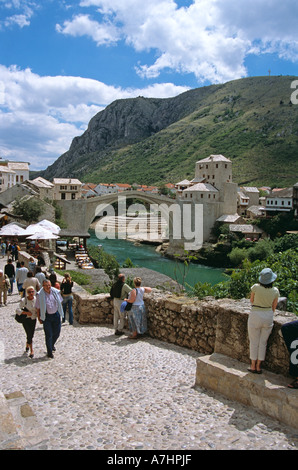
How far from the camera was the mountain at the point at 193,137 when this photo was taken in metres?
66.4

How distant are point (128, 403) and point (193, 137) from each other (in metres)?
91.9

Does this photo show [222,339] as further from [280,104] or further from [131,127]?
[131,127]

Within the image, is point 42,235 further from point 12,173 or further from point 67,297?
point 12,173

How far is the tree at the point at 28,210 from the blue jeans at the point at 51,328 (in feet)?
70.3

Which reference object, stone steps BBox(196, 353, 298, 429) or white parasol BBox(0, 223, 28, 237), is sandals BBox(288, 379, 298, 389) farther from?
white parasol BBox(0, 223, 28, 237)

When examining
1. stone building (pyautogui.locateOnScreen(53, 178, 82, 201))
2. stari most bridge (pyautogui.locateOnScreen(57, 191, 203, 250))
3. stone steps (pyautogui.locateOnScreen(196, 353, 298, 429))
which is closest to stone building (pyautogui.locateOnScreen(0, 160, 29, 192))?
stone building (pyautogui.locateOnScreen(53, 178, 82, 201))

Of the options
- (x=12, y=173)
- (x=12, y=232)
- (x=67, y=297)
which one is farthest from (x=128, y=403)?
(x=12, y=173)

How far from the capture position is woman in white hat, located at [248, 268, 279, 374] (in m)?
3.52

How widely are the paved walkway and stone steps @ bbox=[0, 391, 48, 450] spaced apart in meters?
0.03

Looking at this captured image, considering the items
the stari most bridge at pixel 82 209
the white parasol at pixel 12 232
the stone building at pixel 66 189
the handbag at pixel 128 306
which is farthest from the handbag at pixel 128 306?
the stone building at pixel 66 189

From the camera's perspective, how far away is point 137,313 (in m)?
5.93

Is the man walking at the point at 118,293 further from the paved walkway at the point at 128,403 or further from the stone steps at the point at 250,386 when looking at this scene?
the stone steps at the point at 250,386
